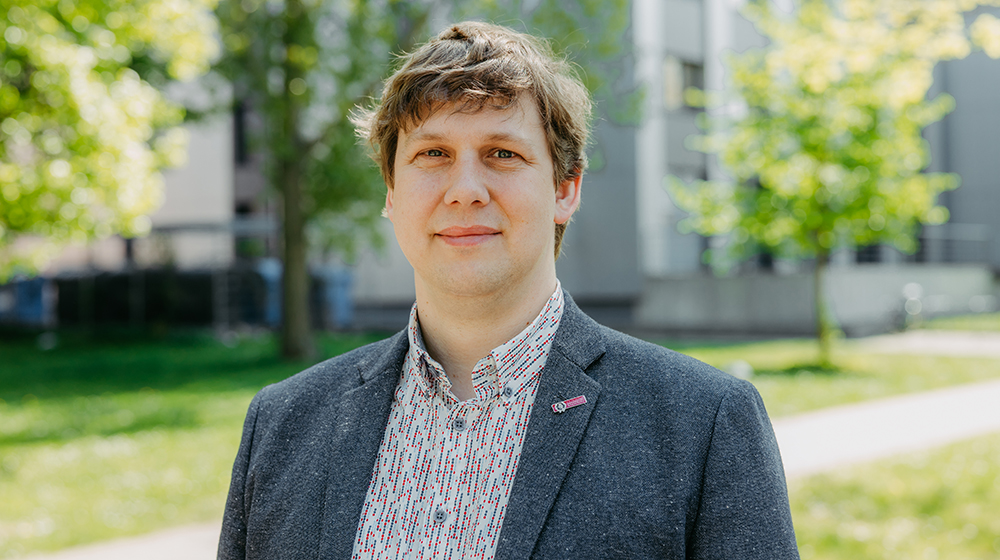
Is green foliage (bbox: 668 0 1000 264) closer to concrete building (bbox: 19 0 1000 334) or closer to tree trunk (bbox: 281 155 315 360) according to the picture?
concrete building (bbox: 19 0 1000 334)

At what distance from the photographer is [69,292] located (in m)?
27.5

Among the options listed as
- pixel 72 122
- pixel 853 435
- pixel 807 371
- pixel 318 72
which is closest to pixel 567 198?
pixel 72 122

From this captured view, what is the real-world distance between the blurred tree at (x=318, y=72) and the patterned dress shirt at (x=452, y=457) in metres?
12.3

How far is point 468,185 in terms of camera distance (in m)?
1.72

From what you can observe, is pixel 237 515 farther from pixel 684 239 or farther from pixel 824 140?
pixel 684 239

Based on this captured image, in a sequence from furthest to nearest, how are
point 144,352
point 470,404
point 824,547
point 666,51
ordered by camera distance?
point 666,51 → point 144,352 → point 824,547 → point 470,404

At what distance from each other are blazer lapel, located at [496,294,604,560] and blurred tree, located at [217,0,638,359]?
12253 mm

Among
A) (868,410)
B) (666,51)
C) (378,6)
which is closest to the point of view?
(868,410)

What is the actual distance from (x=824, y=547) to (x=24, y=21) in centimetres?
754

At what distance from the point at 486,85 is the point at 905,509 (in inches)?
217

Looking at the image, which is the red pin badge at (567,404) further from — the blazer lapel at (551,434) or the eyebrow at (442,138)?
the eyebrow at (442,138)

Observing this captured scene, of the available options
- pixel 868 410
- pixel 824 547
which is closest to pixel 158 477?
pixel 824 547

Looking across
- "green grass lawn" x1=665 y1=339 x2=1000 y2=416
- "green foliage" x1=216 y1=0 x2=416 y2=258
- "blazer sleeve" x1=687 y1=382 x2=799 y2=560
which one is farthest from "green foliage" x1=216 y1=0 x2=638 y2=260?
"blazer sleeve" x1=687 y1=382 x2=799 y2=560

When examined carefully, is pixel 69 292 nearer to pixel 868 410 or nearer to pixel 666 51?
pixel 666 51
